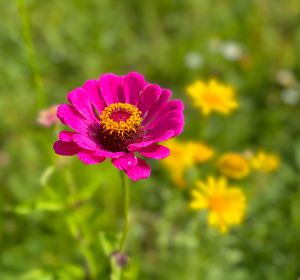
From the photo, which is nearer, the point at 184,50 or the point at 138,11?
the point at 184,50

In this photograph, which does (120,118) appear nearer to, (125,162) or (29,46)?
(125,162)

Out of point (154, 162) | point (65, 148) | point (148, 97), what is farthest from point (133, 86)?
point (154, 162)

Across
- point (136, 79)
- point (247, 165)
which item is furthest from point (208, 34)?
point (136, 79)

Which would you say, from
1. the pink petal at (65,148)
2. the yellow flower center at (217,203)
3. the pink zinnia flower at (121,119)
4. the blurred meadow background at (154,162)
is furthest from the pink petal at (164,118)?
the yellow flower center at (217,203)

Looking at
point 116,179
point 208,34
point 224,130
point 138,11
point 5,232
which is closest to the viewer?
point 5,232

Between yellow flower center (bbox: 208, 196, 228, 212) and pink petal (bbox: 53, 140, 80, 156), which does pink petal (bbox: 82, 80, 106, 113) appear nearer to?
pink petal (bbox: 53, 140, 80, 156)

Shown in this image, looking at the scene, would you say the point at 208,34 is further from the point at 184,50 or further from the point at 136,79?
the point at 136,79

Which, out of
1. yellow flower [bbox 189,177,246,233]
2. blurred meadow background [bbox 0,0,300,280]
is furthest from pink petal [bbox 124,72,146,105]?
yellow flower [bbox 189,177,246,233]
